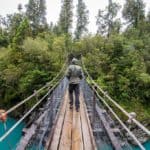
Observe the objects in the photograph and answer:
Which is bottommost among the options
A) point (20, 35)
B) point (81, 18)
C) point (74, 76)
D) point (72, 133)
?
point (72, 133)

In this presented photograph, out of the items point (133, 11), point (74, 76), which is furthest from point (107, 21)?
point (74, 76)

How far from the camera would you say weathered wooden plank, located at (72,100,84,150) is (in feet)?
16.0

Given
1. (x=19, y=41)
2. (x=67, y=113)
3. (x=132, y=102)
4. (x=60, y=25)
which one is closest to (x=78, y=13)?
(x=60, y=25)

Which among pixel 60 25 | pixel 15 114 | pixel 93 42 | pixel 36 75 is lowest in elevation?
pixel 15 114

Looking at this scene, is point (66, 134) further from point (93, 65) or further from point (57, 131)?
point (93, 65)

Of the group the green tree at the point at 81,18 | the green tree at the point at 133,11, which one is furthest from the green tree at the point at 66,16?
the green tree at the point at 133,11

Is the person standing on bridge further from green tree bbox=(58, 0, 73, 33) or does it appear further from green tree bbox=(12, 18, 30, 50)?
green tree bbox=(58, 0, 73, 33)

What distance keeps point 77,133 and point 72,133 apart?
84 mm

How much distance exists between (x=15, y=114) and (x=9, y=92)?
2.26 m

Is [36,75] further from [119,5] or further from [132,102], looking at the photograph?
[119,5]

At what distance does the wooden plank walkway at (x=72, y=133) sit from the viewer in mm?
4863

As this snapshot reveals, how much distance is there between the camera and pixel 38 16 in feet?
149

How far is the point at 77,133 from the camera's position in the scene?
5.66m

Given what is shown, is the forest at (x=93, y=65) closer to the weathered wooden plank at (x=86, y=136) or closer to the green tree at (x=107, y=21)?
the green tree at (x=107, y=21)
